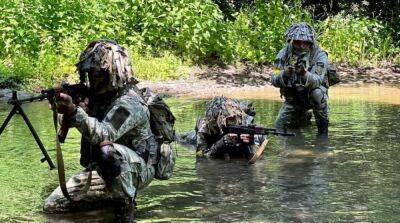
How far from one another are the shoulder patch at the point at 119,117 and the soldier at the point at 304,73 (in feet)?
13.1

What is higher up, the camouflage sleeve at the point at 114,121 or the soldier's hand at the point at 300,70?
the soldier's hand at the point at 300,70

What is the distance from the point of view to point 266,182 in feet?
22.2

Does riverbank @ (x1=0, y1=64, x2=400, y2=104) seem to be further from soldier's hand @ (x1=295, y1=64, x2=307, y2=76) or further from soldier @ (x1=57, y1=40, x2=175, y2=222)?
soldier @ (x1=57, y1=40, x2=175, y2=222)

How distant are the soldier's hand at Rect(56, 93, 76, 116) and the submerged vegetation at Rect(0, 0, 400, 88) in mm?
8912

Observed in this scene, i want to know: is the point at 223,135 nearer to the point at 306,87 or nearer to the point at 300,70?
the point at 300,70

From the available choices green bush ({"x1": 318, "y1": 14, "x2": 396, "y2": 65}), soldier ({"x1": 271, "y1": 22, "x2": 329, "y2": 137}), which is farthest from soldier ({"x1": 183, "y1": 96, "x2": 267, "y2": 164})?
green bush ({"x1": 318, "y1": 14, "x2": 396, "y2": 65})

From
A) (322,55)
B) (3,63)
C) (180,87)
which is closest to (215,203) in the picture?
(322,55)

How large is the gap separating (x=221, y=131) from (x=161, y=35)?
9111mm

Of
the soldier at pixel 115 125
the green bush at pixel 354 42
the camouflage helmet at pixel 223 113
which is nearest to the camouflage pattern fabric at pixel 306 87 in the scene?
the camouflage helmet at pixel 223 113

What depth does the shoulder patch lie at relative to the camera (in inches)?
199

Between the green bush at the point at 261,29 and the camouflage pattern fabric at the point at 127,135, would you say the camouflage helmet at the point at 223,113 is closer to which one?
the camouflage pattern fabric at the point at 127,135

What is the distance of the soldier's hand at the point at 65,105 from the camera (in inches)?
186

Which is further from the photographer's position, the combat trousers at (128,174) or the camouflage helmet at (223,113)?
the camouflage helmet at (223,113)

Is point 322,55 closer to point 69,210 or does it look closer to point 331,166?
point 331,166
